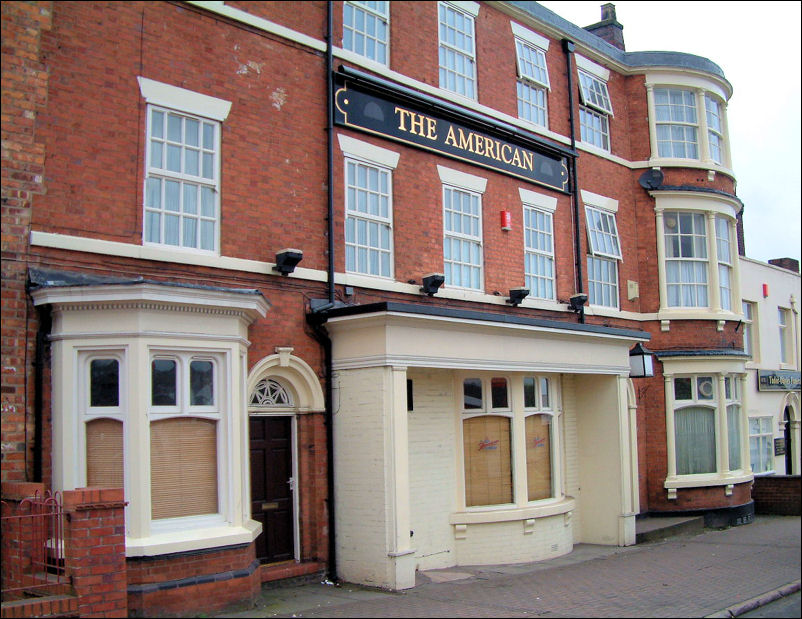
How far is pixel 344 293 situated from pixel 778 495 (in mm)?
13009

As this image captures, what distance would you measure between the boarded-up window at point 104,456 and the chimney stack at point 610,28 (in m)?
16.5

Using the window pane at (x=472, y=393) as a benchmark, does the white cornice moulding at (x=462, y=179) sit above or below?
above

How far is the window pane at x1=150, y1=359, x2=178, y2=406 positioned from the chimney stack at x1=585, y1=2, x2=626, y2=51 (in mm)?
15636

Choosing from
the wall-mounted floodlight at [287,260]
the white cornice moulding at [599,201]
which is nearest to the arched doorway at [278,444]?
the wall-mounted floodlight at [287,260]

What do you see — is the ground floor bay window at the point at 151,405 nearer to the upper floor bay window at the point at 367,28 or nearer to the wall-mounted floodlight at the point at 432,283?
the wall-mounted floodlight at the point at 432,283

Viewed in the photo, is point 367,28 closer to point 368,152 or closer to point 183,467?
point 368,152

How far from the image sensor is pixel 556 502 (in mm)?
14141

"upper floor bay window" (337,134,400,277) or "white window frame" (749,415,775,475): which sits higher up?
"upper floor bay window" (337,134,400,277)

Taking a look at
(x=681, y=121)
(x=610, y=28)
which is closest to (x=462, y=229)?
(x=681, y=121)

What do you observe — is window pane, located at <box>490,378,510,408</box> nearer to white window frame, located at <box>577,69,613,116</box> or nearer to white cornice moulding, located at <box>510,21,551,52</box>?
white cornice moulding, located at <box>510,21,551,52</box>

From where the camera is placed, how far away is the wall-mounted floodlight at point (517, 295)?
14602 millimetres

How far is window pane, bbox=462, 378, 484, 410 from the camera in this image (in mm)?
13328

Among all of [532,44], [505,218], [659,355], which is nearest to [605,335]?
[505,218]

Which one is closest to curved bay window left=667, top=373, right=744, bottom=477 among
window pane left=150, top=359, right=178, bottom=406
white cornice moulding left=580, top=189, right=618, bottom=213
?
white cornice moulding left=580, top=189, right=618, bottom=213
